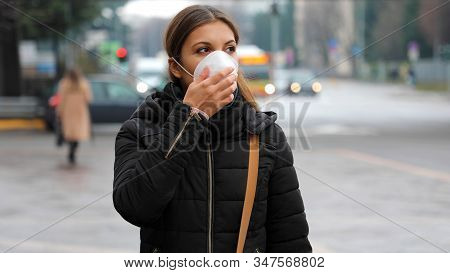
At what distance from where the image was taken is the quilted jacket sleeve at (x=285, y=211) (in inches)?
84.8

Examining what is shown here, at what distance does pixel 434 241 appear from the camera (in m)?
6.23

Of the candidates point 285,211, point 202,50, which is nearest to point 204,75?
point 202,50

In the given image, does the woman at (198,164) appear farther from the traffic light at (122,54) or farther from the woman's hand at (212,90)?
the traffic light at (122,54)

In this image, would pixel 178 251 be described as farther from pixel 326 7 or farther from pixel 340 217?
pixel 326 7

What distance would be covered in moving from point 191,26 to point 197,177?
0.38m

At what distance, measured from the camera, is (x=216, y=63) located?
186 centimetres

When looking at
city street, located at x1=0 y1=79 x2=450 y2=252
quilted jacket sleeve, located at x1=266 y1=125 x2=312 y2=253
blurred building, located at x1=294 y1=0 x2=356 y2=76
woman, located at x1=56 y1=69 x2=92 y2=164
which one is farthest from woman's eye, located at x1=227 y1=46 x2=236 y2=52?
blurred building, located at x1=294 y1=0 x2=356 y2=76

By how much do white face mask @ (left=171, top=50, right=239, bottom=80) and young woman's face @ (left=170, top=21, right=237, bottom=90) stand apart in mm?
71

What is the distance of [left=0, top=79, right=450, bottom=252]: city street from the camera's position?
6.38 metres

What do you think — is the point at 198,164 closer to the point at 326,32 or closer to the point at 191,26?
the point at 191,26
